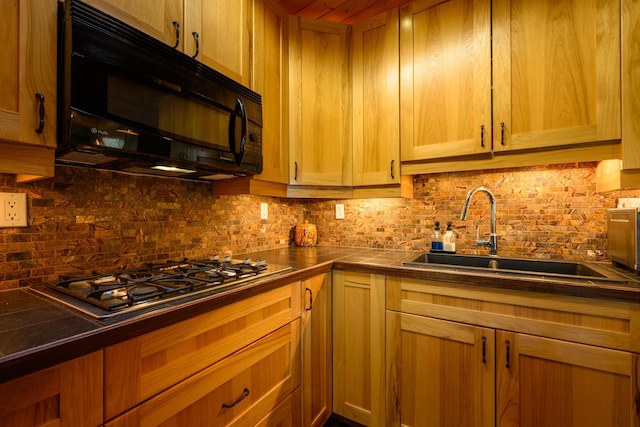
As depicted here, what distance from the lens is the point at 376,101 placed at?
189cm

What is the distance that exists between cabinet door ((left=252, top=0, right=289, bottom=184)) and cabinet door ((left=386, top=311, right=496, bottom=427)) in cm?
100

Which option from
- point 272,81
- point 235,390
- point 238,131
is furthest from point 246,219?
point 235,390

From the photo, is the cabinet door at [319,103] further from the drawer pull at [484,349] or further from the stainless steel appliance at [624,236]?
the stainless steel appliance at [624,236]

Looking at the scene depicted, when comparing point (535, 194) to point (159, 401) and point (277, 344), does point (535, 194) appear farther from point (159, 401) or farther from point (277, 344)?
point (159, 401)

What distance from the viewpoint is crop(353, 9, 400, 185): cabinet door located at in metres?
1.82

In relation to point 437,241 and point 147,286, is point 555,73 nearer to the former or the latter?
point 437,241

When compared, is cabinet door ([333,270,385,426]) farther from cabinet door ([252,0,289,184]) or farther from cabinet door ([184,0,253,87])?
cabinet door ([184,0,253,87])

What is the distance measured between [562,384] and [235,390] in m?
1.20

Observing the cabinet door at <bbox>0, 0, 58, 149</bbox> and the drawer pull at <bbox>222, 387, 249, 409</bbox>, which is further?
the drawer pull at <bbox>222, 387, 249, 409</bbox>

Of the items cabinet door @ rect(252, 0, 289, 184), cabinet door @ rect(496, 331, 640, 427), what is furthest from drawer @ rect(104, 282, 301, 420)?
cabinet door @ rect(496, 331, 640, 427)

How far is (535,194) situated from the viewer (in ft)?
5.41

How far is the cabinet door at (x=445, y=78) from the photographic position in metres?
1.56

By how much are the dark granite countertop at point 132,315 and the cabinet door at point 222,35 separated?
96 centimetres

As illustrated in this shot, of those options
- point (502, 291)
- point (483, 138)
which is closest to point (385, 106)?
point (483, 138)
